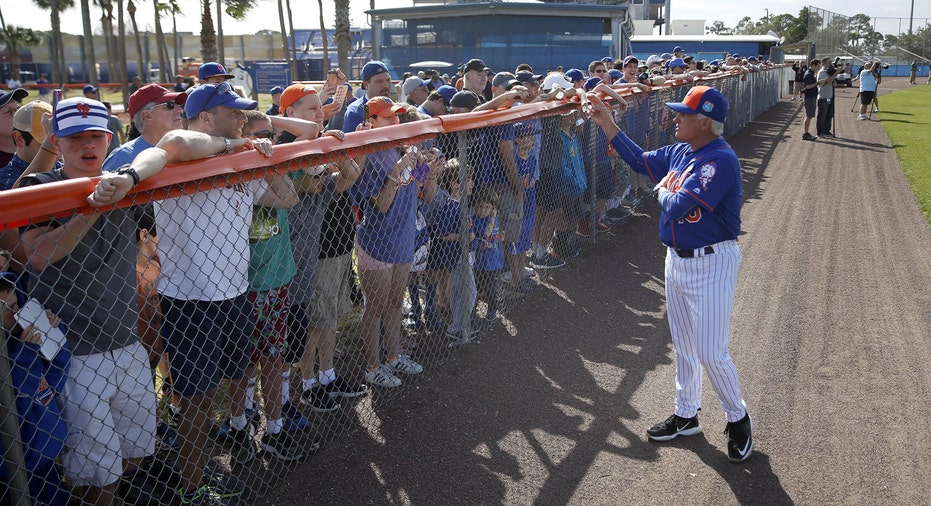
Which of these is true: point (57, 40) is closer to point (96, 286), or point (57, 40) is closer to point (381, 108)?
point (381, 108)

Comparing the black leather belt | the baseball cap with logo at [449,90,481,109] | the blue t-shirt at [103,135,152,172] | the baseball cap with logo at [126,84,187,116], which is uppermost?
the baseball cap with logo at [126,84,187,116]

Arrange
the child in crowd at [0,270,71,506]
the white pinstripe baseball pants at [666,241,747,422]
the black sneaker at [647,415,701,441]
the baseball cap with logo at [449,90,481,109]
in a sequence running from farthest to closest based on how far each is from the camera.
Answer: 1. the baseball cap with logo at [449,90,481,109]
2. the black sneaker at [647,415,701,441]
3. the white pinstripe baseball pants at [666,241,747,422]
4. the child in crowd at [0,270,71,506]

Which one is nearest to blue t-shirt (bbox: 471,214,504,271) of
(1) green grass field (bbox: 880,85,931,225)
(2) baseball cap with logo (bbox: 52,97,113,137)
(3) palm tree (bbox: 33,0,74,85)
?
(2) baseball cap with logo (bbox: 52,97,113,137)

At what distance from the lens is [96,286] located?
127 inches

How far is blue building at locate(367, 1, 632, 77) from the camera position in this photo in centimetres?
2941

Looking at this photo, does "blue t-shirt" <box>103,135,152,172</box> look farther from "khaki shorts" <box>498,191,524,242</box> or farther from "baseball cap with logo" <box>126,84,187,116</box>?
"khaki shorts" <box>498,191,524,242</box>

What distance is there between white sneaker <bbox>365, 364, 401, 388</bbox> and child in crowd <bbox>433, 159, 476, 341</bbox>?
86 cm

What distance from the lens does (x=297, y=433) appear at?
4504 millimetres

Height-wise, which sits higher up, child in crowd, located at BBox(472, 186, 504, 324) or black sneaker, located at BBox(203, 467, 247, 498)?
child in crowd, located at BBox(472, 186, 504, 324)

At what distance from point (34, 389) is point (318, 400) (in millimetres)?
2045

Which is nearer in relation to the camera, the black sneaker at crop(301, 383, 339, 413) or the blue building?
the black sneaker at crop(301, 383, 339, 413)

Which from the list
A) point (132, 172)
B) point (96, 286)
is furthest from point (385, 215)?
point (132, 172)

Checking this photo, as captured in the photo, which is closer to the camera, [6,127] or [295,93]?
[295,93]

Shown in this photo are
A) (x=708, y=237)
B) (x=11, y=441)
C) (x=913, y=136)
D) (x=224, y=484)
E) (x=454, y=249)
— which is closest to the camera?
(x=11, y=441)
